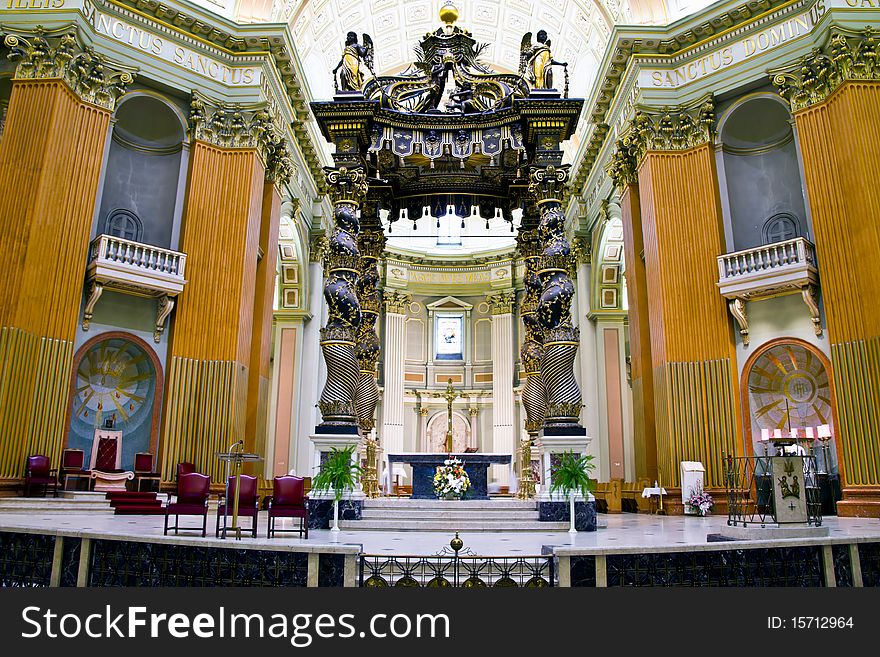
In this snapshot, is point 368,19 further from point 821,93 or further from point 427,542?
point 427,542

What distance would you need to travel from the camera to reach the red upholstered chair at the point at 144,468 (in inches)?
493

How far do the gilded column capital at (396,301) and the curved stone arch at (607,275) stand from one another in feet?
30.9

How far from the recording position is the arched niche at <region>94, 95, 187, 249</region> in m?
14.4

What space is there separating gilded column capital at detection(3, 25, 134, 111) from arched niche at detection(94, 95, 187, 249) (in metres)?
1.08

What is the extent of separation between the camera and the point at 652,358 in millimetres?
14656

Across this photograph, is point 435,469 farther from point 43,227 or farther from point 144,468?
point 43,227

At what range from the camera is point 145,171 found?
15039mm

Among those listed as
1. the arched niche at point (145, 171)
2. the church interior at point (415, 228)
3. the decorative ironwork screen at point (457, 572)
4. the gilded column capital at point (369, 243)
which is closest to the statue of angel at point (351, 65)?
the church interior at point (415, 228)

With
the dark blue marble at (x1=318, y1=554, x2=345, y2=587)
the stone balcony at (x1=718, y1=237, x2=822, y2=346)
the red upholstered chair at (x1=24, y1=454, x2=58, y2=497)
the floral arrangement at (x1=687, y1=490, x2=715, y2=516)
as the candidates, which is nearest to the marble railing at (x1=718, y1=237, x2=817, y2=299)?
the stone balcony at (x1=718, y1=237, x2=822, y2=346)

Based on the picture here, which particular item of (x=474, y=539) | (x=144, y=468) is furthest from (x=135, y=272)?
(x=474, y=539)

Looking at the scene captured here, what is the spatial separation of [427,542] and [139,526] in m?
3.74

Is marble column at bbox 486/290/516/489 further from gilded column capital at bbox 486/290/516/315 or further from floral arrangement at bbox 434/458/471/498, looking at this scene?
floral arrangement at bbox 434/458/471/498

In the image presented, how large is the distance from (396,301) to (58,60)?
16.9 metres

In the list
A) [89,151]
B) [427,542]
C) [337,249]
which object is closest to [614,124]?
[337,249]
